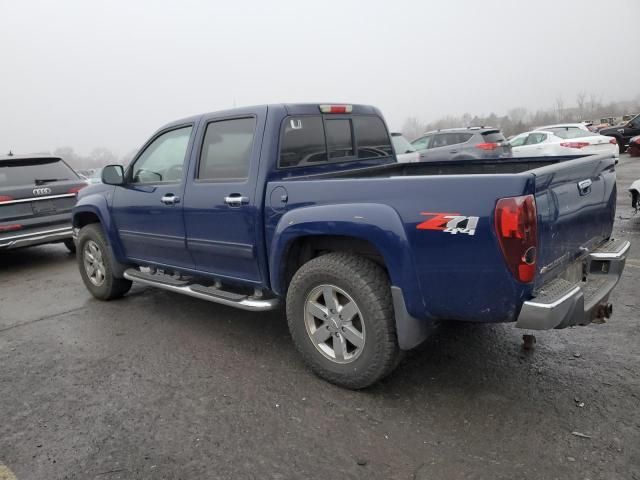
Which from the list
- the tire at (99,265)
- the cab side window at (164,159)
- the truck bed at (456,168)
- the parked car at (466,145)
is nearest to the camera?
the truck bed at (456,168)

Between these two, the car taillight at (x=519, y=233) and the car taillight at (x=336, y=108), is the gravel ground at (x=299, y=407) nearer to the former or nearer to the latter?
the car taillight at (x=519, y=233)

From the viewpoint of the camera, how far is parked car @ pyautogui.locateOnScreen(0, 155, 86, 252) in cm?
701

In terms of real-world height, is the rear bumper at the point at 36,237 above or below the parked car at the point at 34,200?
below

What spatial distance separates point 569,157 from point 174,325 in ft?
11.7

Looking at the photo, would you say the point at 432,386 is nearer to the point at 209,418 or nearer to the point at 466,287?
the point at 466,287

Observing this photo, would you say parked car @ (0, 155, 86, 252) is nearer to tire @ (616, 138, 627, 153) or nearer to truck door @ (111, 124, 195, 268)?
truck door @ (111, 124, 195, 268)

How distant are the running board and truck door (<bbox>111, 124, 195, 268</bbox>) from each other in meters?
0.16

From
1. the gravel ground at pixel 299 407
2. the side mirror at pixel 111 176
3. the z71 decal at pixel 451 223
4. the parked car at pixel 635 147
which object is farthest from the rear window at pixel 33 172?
the parked car at pixel 635 147

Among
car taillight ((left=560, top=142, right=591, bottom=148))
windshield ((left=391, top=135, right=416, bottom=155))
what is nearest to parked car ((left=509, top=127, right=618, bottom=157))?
car taillight ((left=560, top=142, right=591, bottom=148))

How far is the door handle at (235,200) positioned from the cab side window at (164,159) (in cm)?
79

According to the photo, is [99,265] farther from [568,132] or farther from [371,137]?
[568,132]

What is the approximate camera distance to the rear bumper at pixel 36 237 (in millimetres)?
6945

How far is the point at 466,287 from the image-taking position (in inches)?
103

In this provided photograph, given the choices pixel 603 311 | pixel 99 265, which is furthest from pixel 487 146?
pixel 603 311
